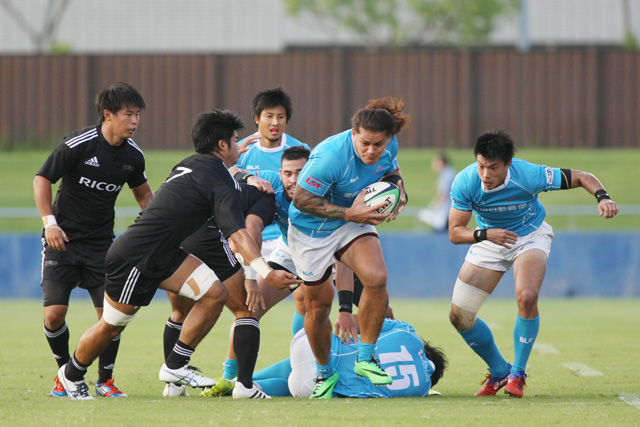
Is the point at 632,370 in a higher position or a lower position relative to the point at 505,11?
lower

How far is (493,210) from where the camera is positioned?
7574mm

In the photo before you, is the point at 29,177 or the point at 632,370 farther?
the point at 29,177

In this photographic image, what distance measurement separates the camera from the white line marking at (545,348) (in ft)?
32.4

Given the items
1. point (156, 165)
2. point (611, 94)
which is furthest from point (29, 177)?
point (611, 94)

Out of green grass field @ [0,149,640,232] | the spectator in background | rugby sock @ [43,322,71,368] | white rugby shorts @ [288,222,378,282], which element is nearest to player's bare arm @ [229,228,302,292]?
white rugby shorts @ [288,222,378,282]

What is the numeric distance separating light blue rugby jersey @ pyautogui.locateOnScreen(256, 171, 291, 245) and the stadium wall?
30.9 feet

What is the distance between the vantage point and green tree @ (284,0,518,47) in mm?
42406

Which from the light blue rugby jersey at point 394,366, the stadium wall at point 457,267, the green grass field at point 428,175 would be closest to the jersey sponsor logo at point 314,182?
the light blue rugby jersey at point 394,366

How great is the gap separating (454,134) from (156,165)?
9.06 metres

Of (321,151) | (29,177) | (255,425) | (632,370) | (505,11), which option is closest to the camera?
(255,425)

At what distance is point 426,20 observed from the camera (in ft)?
140

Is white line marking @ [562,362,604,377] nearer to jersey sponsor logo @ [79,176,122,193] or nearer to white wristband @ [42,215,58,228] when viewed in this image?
jersey sponsor logo @ [79,176,122,193]

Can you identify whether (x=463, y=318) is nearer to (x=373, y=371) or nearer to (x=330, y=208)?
(x=373, y=371)

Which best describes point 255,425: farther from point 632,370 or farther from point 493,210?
point 632,370
